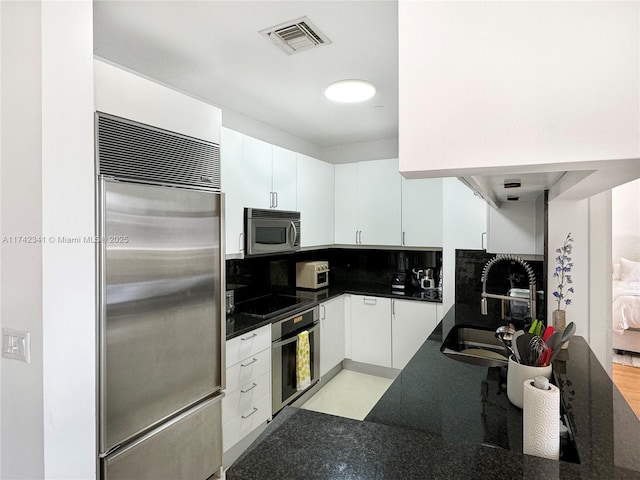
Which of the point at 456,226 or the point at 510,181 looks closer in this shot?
the point at 510,181

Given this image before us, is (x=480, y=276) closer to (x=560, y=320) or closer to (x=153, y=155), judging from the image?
(x=560, y=320)

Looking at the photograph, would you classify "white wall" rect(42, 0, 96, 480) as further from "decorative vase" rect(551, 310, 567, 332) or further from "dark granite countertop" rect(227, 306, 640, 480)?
"decorative vase" rect(551, 310, 567, 332)

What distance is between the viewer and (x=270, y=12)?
1.64 m

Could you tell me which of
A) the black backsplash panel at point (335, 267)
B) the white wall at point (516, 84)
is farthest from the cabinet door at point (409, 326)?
the white wall at point (516, 84)

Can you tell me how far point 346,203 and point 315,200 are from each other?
459 millimetres

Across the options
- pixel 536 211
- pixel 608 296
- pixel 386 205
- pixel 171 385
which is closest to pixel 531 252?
pixel 536 211

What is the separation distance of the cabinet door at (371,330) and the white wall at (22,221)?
2.76 metres

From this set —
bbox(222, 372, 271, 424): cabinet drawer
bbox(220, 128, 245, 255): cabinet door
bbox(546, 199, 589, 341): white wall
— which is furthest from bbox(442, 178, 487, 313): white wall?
bbox(220, 128, 245, 255): cabinet door

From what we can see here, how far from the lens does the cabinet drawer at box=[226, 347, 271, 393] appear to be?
7.55 ft

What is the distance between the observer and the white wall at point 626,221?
370 cm

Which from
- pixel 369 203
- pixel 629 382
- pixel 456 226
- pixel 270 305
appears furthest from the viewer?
pixel 369 203

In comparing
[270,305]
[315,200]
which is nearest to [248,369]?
[270,305]

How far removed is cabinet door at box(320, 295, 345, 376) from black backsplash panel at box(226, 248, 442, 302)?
20.6 inches

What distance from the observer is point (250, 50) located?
1.99m
